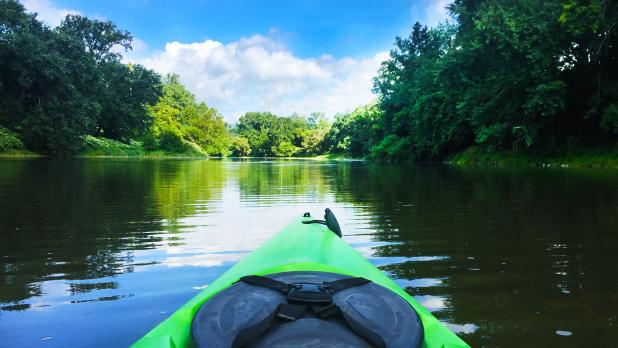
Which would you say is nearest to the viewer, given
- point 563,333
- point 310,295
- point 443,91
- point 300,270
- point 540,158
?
point 310,295

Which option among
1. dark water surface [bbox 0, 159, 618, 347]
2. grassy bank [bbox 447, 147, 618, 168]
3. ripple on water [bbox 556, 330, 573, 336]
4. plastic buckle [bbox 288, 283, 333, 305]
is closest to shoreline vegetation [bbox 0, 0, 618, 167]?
grassy bank [bbox 447, 147, 618, 168]

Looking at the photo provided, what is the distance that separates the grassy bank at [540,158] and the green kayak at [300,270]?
22138 millimetres

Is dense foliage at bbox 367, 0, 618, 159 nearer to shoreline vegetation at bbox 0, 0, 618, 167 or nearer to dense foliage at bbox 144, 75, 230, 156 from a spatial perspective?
shoreline vegetation at bbox 0, 0, 618, 167

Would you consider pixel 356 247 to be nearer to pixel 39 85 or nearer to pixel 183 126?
pixel 39 85

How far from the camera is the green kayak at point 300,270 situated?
1599 mm

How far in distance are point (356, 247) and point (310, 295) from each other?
3.47 metres

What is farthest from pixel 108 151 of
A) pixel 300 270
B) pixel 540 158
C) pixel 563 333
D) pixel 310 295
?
pixel 310 295

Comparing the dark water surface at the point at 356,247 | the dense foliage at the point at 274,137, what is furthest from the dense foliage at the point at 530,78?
the dense foliage at the point at 274,137

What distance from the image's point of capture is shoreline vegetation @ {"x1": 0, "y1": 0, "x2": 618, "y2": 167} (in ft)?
68.0

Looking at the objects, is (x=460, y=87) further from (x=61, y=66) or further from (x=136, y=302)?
(x=61, y=66)

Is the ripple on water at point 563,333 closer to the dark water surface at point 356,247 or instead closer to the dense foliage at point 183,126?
the dark water surface at point 356,247

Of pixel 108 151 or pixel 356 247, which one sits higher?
pixel 108 151

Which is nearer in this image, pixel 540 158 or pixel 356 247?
pixel 356 247

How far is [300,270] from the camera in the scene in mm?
2164
